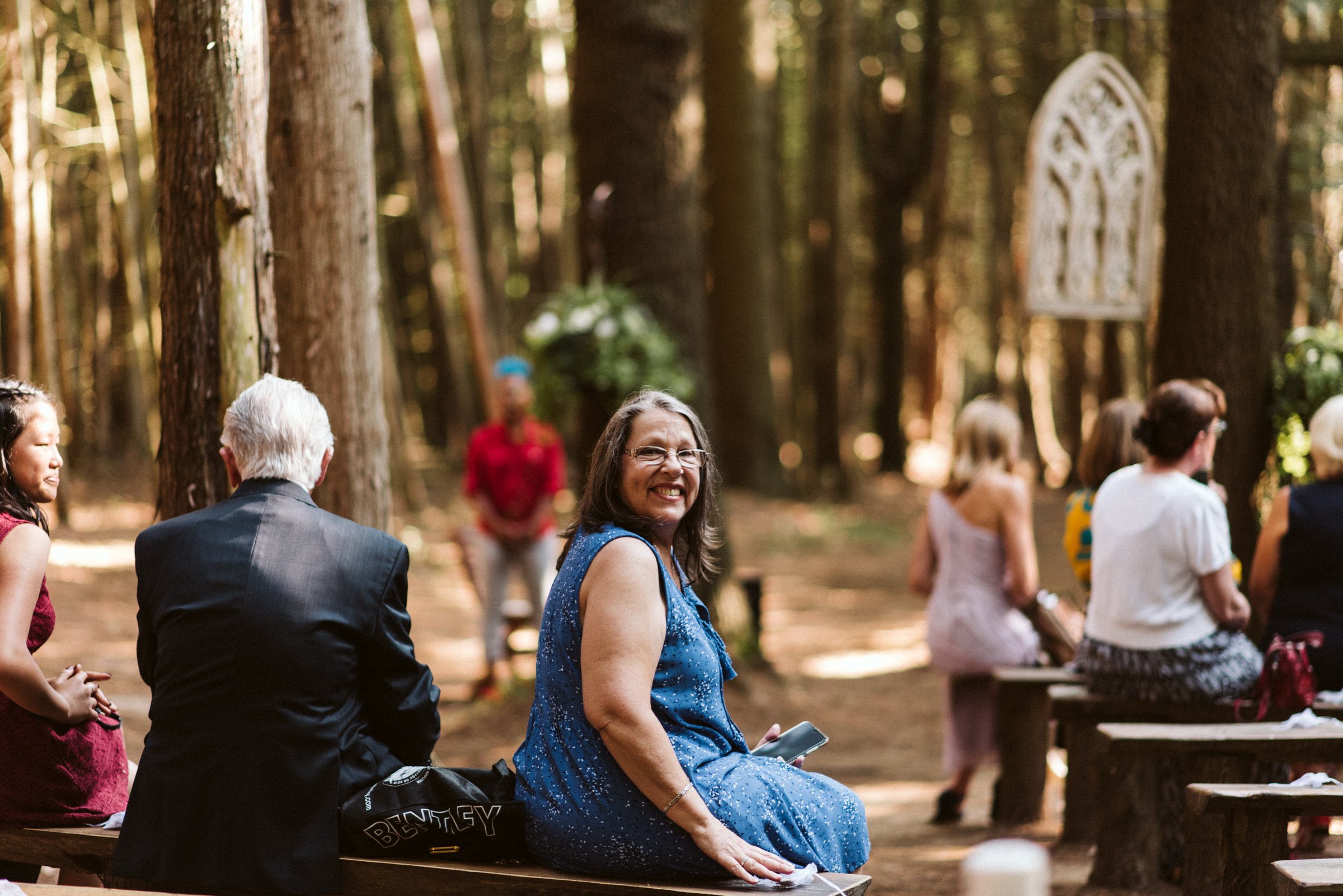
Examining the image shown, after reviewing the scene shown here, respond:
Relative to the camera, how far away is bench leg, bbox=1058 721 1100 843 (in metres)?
5.64

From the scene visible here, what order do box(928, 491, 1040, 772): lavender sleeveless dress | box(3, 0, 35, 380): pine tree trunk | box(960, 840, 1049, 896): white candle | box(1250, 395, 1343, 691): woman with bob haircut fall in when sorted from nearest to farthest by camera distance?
1. box(960, 840, 1049, 896): white candle
2. box(1250, 395, 1343, 691): woman with bob haircut
3. box(928, 491, 1040, 772): lavender sleeveless dress
4. box(3, 0, 35, 380): pine tree trunk

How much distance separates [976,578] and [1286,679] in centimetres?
162

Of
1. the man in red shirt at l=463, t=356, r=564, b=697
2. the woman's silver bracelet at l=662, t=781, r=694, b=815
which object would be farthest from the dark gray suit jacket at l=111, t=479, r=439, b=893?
the man in red shirt at l=463, t=356, r=564, b=697

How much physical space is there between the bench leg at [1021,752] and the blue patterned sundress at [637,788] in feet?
9.87

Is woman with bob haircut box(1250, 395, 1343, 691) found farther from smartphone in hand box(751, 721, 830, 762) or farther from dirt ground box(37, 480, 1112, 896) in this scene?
smartphone in hand box(751, 721, 830, 762)

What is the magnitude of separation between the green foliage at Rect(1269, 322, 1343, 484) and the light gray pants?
4367 millimetres

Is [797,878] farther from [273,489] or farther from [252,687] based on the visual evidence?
[273,489]

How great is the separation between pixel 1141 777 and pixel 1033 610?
1479 mm

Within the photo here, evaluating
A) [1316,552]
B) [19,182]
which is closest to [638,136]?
[1316,552]

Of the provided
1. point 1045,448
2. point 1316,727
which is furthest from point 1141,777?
point 1045,448

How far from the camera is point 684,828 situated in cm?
313

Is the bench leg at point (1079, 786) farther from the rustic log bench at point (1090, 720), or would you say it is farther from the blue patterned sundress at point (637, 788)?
the blue patterned sundress at point (637, 788)

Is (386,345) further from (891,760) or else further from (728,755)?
(728,755)

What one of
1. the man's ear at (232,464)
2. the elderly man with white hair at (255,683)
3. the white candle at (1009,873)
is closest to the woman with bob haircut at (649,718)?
the elderly man with white hair at (255,683)
